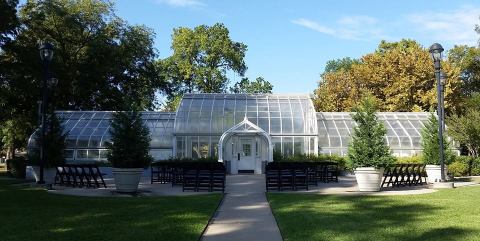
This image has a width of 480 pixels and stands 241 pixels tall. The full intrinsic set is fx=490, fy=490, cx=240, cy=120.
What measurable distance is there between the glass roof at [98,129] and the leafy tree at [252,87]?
23.9m

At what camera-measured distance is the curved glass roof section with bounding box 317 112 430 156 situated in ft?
108

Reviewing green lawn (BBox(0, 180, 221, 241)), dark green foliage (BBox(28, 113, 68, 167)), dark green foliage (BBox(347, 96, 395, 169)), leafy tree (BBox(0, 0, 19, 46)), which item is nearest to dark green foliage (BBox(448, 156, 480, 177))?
dark green foliage (BBox(347, 96, 395, 169))

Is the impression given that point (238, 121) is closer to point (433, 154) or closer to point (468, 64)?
point (433, 154)

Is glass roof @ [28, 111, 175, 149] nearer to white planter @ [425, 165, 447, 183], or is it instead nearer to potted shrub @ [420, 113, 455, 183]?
potted shrub @ [420, 113, 455, 183]

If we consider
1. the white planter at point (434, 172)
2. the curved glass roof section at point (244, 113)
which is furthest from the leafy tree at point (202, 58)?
the white planter at point (434, 172)

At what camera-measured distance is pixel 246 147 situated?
3089cm

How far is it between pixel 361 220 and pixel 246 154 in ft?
67.4

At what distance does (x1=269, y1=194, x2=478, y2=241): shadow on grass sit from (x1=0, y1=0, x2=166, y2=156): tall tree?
27.2m

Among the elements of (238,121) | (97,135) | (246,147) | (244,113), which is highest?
(244,113)

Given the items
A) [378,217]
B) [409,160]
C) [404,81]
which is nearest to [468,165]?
A: [409,160]

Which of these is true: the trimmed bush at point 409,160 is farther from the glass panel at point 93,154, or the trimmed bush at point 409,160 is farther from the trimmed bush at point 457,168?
the glass panel at point 93,154

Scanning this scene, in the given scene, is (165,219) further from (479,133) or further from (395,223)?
(479,133)

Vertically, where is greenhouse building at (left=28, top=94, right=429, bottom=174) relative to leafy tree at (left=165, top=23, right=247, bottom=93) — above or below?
below

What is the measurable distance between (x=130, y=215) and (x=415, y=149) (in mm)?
25651
